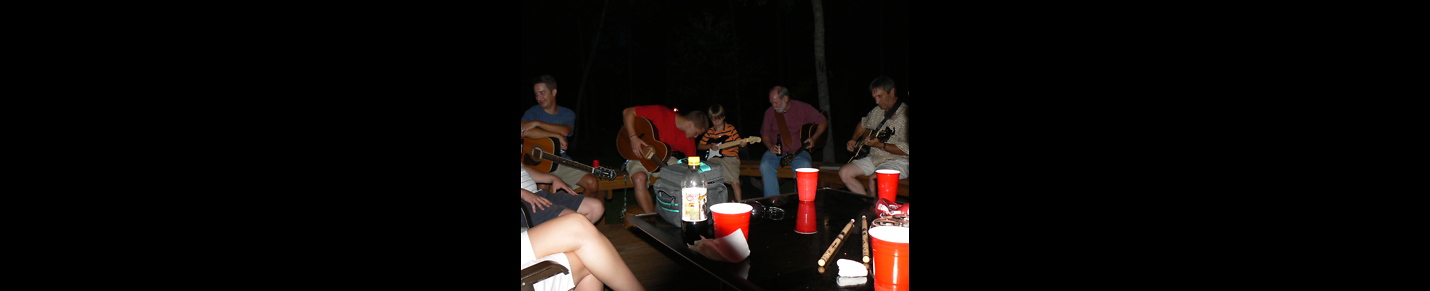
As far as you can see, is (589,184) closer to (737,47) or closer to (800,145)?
(800,145)

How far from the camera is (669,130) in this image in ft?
14.3

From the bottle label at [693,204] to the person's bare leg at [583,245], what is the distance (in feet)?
0.78

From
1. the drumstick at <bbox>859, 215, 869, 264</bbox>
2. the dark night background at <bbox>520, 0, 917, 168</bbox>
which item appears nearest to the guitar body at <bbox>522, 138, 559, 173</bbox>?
the drumstick at <bbox>859, 215, 869, 264</bbox>

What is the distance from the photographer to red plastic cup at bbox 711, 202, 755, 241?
5.80 ft

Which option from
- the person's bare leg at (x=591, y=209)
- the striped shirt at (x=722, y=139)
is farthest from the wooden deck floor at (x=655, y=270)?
the striped shirt at (x=722, y=139)

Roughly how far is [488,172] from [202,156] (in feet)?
0.78

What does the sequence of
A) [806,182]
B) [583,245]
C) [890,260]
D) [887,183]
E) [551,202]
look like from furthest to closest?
[551,202], [806,182], [887,183], [583,245], [890,260]

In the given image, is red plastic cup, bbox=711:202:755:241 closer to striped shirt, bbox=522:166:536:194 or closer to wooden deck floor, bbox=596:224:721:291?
wooden deck floor, bbox=596:224:721:291

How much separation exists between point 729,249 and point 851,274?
0.35m

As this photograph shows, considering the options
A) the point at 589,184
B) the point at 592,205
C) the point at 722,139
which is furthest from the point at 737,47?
the point at 592,205

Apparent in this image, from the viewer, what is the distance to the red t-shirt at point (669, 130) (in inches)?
172

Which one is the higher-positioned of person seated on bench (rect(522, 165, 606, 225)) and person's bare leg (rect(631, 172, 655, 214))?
person seated on bench (rect(522, 165, 606, 225))

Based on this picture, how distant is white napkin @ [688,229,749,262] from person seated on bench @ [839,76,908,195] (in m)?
2.60

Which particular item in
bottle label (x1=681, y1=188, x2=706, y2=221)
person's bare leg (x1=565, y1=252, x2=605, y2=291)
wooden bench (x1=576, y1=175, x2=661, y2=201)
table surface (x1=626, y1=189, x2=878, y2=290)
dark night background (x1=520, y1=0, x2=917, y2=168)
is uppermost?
dark night background (x1=520, y1=0, x2=917, y2=168)
